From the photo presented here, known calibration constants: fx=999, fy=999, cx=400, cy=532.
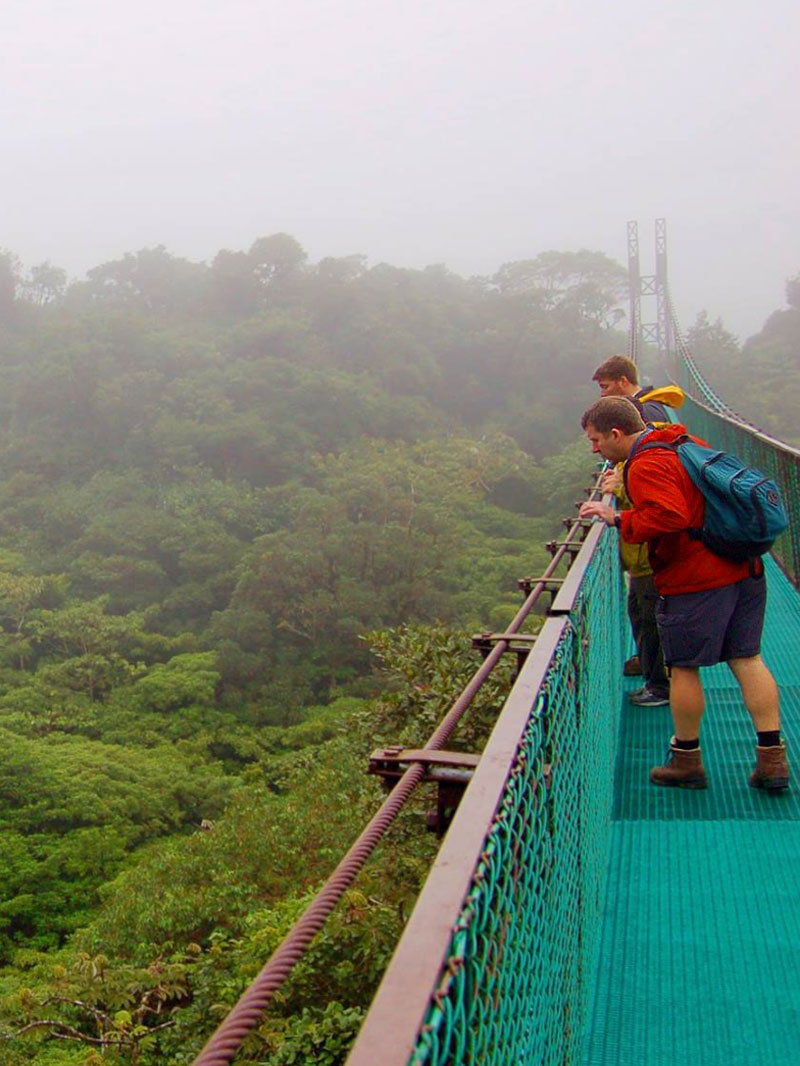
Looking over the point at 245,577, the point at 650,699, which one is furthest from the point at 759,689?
the point at 245,577

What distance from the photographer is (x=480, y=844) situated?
0.78 metres

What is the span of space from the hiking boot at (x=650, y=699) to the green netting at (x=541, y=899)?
3.11 ft

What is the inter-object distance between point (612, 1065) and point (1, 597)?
64.7 ft

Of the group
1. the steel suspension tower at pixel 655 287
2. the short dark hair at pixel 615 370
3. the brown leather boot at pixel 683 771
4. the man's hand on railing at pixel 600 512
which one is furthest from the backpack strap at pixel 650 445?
the steel suspension tower at pixel 655 287

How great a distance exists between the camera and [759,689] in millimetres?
2168

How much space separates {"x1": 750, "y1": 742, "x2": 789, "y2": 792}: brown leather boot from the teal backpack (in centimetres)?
51

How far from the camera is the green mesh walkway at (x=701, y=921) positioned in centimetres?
150

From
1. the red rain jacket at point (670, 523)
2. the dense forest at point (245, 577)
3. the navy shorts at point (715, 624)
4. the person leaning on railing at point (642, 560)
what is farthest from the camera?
the dense forest at point (245, 577)

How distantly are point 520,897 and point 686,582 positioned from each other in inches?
49.6

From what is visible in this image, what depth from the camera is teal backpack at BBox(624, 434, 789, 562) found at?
1.96 metres

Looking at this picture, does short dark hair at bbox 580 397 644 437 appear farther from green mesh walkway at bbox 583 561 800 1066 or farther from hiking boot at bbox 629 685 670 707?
hiking boot at bbox 629 685 670 707

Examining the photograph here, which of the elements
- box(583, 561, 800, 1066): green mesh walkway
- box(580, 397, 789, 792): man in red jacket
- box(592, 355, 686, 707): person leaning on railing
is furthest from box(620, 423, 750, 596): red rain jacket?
box(583, 561, 800, 1066): green mesh walkway

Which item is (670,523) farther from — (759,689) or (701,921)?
(701,921)

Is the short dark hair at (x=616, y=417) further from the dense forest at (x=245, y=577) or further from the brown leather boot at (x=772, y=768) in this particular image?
the dense forest at (x=245, y=577)
